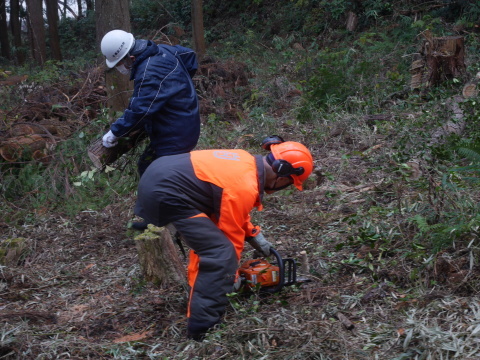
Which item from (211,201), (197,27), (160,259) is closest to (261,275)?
(211,201)

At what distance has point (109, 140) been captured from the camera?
207 inches

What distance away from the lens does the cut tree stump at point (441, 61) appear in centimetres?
885

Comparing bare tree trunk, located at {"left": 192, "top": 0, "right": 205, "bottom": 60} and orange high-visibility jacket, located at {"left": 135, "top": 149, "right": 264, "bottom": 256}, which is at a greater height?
bare tree trunk, located at {"left": 192, "top": 0, "right": 205, "bottom": 60}

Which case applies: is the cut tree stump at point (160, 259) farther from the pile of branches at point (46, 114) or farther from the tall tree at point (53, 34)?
the tall tree at point (53, 34)

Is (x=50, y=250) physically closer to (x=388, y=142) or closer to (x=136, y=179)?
(x=136, y=179)

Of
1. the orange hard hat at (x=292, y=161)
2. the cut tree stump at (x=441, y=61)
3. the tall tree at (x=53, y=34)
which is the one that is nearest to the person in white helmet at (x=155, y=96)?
the orange hard hat at (x=292, y=161)

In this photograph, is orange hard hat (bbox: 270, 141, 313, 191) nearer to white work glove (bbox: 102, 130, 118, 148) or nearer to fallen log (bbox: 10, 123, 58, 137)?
white work glove (bbox: 102, 130, 118, 148)

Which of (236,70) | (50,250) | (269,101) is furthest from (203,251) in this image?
(236,70)

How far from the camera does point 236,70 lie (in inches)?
463

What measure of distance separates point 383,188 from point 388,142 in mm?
1500

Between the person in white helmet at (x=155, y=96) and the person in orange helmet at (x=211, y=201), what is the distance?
4.67 feet

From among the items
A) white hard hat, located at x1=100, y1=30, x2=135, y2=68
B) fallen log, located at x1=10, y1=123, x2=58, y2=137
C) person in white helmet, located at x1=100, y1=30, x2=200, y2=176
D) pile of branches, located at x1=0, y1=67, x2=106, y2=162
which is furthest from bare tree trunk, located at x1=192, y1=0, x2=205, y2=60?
white hard hat, located at x1=100, y1=30, x2=135, y2=68

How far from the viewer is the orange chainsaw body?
4.04m

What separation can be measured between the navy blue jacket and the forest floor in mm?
1218
